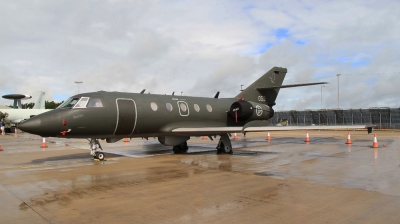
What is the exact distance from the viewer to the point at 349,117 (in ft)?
161

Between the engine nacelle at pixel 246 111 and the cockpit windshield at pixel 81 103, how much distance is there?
729 cm

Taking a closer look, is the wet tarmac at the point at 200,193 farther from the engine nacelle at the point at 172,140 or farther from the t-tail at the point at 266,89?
the t-tail at the point at 266,89

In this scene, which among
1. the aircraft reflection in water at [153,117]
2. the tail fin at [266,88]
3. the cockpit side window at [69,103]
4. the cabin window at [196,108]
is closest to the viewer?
the aircraft reflection in water at [153,117]

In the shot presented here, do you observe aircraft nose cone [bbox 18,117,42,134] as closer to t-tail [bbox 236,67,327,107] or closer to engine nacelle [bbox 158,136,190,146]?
engine nacelle [bbox 158,136,190,146]

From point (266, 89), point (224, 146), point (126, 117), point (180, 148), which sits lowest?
point (180, 148)

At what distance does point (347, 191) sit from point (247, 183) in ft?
7.59

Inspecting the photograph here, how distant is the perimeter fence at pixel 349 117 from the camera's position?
45.9 m

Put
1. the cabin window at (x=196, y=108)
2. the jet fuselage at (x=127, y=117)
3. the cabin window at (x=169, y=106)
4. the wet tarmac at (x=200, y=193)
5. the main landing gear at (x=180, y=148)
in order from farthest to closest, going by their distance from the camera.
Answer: the main landing gear at (x=180, y=148), the cabin window at (x=196, y=108), the cabin window at (x=169, y=106), the jet fuselage at (x=127, y=117), the wet tarmac at (x=200, y=193)

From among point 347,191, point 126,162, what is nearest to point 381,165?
point 347,191

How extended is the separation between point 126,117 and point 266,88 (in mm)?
9326

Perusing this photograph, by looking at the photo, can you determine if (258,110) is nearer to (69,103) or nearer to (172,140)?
(172,140)

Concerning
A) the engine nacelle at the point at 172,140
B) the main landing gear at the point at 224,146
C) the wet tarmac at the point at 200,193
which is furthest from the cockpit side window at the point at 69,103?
the main landing gear at the point at 224,146

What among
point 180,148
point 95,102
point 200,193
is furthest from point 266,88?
point 200,193

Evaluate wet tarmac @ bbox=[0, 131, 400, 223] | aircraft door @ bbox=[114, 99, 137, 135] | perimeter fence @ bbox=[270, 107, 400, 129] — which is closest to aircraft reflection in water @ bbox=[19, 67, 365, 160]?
aircraft door @ bbox=[114, 99, 137, 135]
